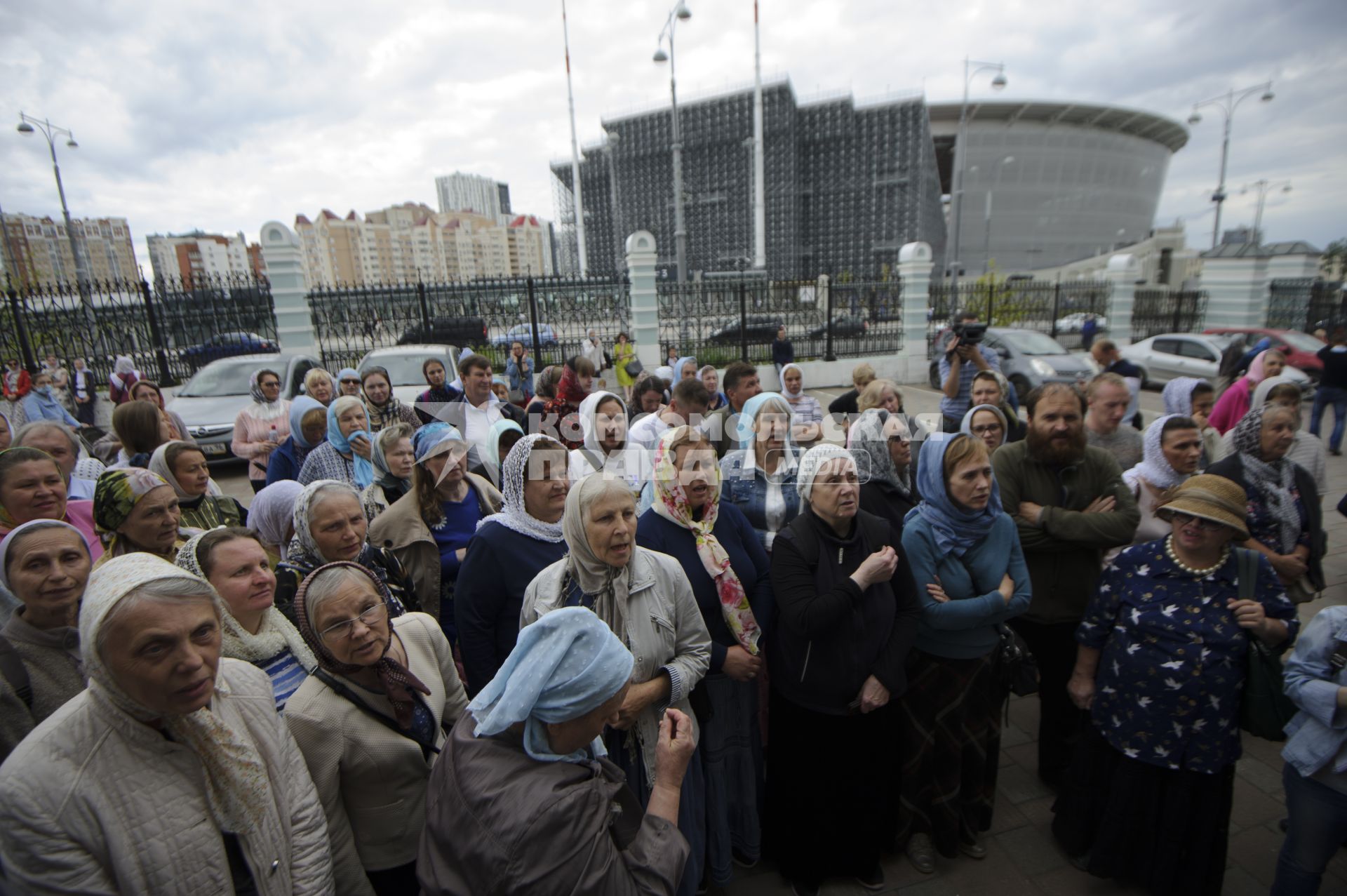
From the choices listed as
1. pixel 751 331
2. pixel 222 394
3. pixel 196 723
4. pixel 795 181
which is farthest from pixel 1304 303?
pixel 795 181

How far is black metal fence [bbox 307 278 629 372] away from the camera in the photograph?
462 inches

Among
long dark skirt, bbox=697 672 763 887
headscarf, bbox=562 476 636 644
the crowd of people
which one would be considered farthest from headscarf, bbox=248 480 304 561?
long dark skirt, bbox=697 672 763 887

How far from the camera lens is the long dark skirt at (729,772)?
2459 mm

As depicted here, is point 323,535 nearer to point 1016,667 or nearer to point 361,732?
point 361,732

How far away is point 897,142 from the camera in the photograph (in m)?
51.9

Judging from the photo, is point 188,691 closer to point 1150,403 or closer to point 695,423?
point 695,423

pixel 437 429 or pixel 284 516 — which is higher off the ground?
pixel 437 429

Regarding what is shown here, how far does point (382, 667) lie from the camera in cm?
180

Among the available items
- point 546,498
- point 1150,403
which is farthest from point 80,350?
point 1150,403

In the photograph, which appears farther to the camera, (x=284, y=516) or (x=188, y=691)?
(x=284, y=516)

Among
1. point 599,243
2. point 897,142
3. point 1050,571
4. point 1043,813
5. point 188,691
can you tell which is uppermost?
point 897,142

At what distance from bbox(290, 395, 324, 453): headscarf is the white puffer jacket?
2.96 m

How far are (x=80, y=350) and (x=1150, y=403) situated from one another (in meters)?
20.5

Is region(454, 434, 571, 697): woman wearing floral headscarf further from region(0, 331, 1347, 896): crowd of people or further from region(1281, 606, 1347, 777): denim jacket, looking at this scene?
region(1281, 606, 1347, 777): denim jacket
